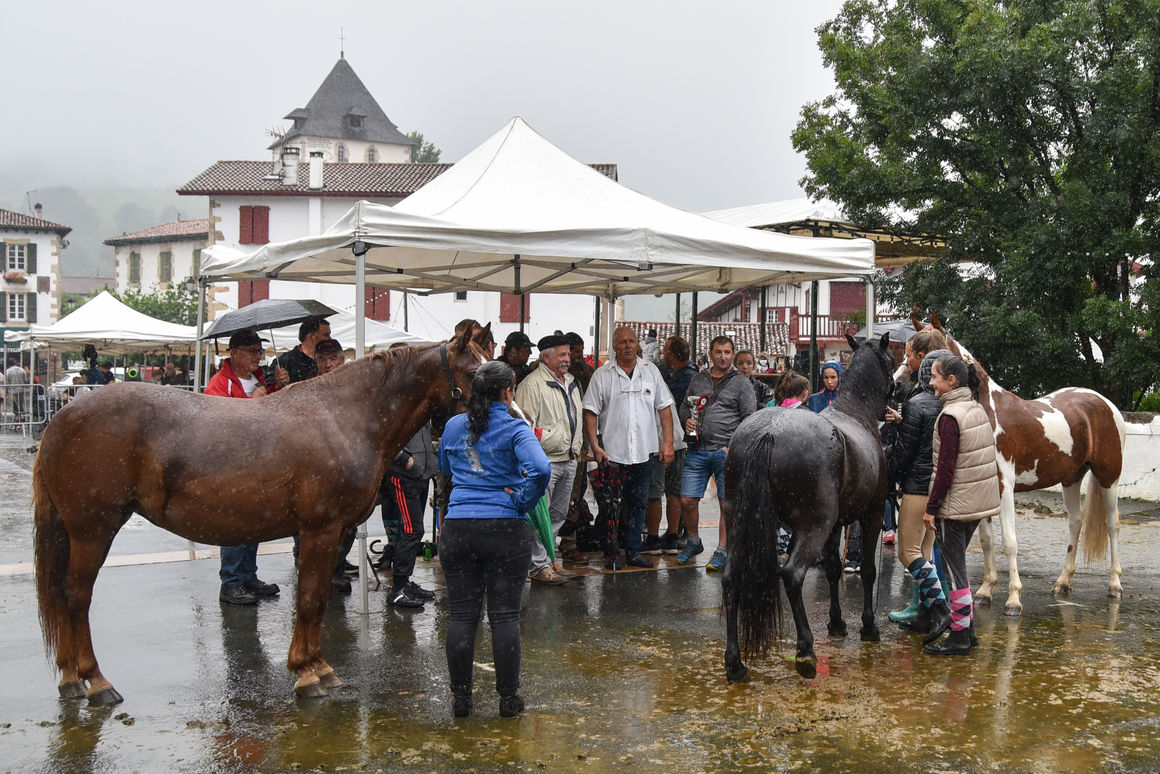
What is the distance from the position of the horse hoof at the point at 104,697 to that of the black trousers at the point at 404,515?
2.29 metres

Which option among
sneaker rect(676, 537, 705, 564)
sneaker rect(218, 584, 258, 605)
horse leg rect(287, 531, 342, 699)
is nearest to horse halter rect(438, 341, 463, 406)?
horse leg rect(287, 531, 342, 699)

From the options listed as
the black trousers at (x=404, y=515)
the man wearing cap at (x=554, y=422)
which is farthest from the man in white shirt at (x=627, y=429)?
the black trousers at (x=404, y=515)

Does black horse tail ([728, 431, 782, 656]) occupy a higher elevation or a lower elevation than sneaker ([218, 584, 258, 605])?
higher

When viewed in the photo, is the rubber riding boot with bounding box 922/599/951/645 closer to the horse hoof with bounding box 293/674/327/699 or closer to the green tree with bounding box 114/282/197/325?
the horse hoof with bounding box 293/674/327/699

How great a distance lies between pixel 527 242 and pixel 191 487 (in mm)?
3137

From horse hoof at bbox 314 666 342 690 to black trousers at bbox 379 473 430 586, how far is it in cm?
179

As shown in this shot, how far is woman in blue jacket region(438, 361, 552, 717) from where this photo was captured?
471cm

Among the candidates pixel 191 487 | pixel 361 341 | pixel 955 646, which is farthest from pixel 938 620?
pixel 191 487

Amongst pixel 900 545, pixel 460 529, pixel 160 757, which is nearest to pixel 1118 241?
pixel 900 545

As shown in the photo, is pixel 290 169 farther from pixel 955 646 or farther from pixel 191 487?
pixel 955 646

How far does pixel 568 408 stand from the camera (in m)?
8.00

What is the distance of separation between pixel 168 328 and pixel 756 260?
21987 millimetres

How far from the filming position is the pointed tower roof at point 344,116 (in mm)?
85500

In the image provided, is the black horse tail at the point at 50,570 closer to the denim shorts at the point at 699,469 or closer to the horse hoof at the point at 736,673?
the horse hoof at the point at 736,673
